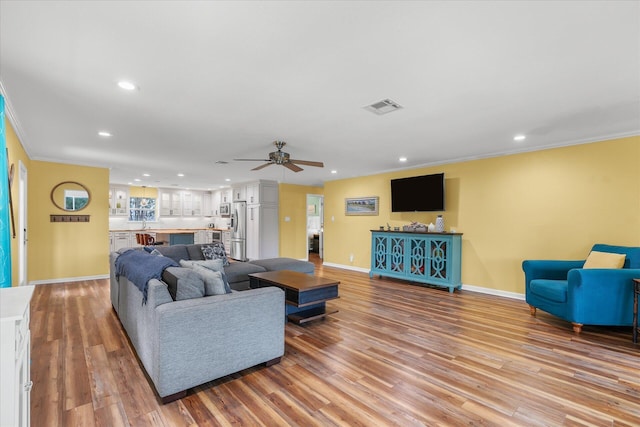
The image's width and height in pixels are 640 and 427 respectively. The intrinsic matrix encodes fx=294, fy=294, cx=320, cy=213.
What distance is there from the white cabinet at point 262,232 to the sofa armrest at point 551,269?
5.89 meters

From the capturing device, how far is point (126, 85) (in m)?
2.48

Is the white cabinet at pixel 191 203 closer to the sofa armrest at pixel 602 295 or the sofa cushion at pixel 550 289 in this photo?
the sofa cushion at pixel 550 289

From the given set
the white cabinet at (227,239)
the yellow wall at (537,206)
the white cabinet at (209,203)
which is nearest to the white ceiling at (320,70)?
the yellow wall at (537,206)

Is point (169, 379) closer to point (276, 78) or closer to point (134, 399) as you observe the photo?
point (134, 399)

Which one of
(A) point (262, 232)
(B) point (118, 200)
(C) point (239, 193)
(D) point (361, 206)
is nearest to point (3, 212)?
(A) point (262, 232)

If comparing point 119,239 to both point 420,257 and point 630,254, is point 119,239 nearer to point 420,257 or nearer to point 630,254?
point 420,257

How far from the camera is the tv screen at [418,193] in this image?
557 centimetres

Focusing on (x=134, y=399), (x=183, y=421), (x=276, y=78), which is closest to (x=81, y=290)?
(x=134, y=399)

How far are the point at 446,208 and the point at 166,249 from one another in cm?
501

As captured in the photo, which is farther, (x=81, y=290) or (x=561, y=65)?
(x=81, y=290)

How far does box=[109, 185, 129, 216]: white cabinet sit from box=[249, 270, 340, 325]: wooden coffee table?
7.68 metres

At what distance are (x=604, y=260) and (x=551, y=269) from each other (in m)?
0.55

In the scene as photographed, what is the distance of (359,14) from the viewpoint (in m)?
1.62

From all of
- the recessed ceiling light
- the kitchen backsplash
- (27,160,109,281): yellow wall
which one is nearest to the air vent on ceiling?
the recessed ceiling light
